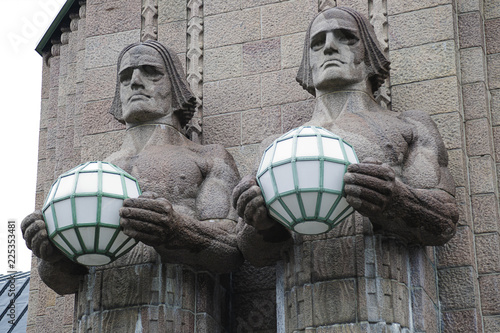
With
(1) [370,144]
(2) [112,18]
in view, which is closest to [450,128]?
(1) [370,144]

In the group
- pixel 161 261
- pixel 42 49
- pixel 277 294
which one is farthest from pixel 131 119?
pixel 42 49

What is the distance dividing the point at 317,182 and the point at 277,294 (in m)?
1.49

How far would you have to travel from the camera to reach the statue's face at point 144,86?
10438 mm

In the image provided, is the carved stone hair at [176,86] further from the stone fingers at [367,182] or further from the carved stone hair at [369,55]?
the stone fingers at [367,182]

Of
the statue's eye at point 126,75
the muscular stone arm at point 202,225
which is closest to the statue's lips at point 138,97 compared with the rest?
the statue's eye at point 126,75

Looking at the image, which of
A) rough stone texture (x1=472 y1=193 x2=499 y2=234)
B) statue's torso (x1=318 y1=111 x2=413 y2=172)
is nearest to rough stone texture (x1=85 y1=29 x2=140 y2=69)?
statue's torso (x1=318 y1=111 x2=413 y2=172)

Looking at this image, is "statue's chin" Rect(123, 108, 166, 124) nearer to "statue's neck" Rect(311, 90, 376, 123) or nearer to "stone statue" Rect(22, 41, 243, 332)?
"stone statue" Rect(22, 41, 243, 332)

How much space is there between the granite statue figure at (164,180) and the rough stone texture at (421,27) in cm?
189

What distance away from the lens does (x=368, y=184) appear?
855 cm

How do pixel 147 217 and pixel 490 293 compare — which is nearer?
pixel 147 217

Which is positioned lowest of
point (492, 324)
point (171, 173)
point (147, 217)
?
point (492, 324)

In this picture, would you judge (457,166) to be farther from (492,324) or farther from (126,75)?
(126,75)

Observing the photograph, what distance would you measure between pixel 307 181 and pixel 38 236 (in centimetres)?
222

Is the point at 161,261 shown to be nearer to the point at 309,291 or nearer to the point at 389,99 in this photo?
the point at 309,291
